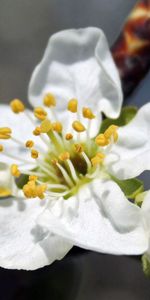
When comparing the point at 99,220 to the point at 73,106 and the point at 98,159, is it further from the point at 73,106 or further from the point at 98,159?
the point at 73,106

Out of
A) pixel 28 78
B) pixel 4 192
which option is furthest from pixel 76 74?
pixel 28 78

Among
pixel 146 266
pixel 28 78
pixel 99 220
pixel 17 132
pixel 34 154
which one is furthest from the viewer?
pixel 28 78

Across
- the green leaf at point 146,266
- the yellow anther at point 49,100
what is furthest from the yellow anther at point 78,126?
the green leaf at point 146,266

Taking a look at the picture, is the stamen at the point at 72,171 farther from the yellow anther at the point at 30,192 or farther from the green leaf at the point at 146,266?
the green leaf at the point at 146,266

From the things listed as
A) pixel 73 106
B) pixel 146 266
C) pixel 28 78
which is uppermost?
pixel 73 106

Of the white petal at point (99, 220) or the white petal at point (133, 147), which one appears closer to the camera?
the white petal at point (99, 220)

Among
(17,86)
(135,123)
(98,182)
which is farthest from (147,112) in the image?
(17,86)
